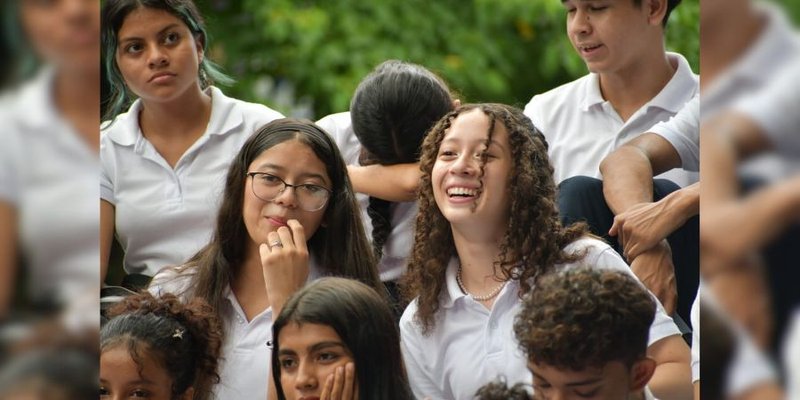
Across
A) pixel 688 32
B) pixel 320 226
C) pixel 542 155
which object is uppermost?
pixel 688 32

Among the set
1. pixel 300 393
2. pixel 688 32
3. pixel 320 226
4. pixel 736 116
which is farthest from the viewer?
pixel 688 32

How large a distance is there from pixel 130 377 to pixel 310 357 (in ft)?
1.00

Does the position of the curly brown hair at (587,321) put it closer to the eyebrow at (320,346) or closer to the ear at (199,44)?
the eyebrow at (320,346)

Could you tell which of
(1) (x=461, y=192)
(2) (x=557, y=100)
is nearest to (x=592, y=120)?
(2) (x=557, y=100)

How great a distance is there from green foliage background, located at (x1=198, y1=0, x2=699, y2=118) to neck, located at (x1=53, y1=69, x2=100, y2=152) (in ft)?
4.48

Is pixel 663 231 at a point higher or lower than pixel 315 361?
higher

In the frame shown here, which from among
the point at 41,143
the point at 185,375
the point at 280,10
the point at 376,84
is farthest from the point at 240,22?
the point at 41,143

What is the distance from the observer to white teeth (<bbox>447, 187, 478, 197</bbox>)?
1.95m

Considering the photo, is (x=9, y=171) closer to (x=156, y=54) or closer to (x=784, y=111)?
(x=156, y=54)

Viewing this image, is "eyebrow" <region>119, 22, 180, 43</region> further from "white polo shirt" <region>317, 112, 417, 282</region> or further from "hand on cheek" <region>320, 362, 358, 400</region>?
"hand on cheek" <region>320, 362, 358, 400</region>

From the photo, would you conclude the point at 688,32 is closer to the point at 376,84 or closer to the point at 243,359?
the point at 376,84

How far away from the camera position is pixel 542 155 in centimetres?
198

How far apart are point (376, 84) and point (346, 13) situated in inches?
63.2

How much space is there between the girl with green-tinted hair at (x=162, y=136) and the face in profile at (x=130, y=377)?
187 millimetres
